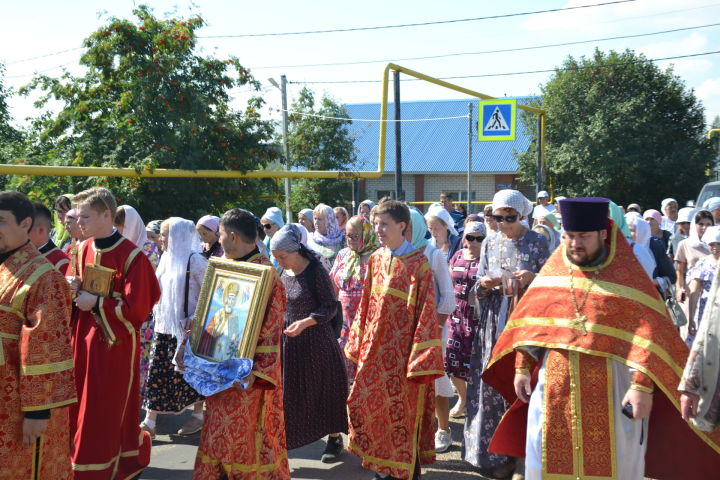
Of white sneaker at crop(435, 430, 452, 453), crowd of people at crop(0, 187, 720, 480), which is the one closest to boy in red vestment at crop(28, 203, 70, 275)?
crowd of people at crop(0, 187, 720, 480)

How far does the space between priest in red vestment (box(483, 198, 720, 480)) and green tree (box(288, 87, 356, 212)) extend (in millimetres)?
29868

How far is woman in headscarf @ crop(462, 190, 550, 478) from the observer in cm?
566

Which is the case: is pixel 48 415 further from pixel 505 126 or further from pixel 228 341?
pixel 505 126

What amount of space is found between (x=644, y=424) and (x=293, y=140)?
3141cm

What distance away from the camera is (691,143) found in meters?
35.3

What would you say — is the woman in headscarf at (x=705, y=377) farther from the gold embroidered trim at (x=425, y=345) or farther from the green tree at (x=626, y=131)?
the green tree at (x=626, y=131)

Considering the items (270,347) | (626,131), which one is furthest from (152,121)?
(626,131)

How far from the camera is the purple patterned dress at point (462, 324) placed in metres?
6.99

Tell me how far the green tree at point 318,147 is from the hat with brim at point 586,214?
2993 cm

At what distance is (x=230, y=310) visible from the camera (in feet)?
15.9

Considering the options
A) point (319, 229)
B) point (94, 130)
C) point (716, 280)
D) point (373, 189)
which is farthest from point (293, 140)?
point (716, 280)

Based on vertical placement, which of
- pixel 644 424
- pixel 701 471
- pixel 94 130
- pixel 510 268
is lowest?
pixel 701 471

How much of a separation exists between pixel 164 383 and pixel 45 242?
1902mm

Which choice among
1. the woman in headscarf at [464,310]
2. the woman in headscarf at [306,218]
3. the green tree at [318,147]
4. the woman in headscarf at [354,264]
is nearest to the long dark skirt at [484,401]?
the woman in headscarf at [464,310]
